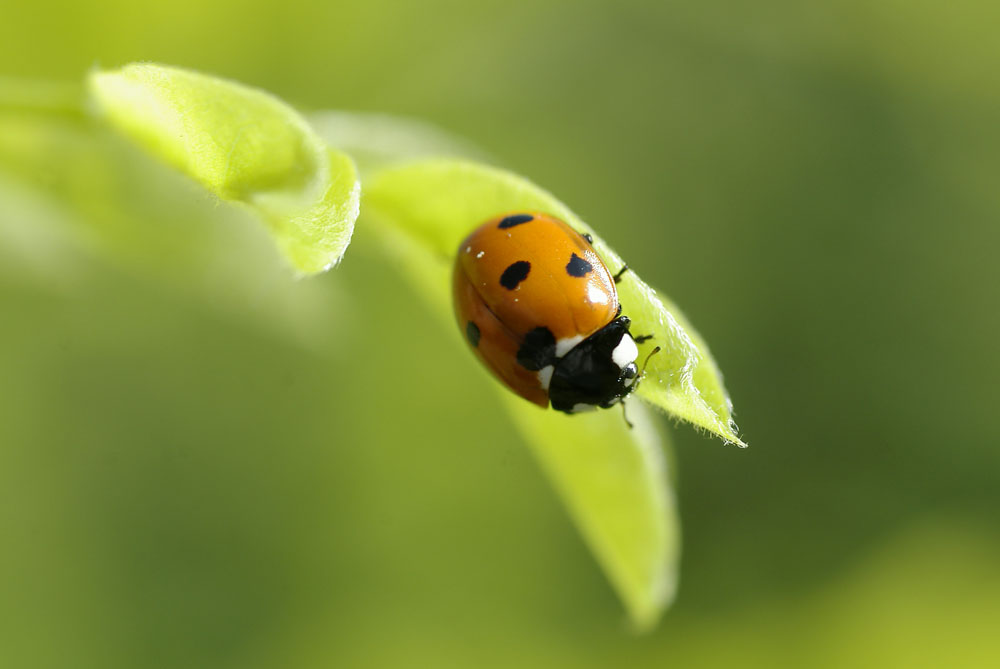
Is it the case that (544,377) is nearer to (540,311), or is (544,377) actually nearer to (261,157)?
(540,311)

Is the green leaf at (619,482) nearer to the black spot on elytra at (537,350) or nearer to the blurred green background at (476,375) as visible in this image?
the black spot on elytra at (537,350)

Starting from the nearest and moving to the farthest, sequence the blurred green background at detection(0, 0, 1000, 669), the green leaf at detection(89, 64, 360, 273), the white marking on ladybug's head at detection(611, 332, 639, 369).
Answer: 1. the green leaf at detection(89, 64, 360, 273)
2. the white marking on ladybug's head at detection(611, 332, 639, 369)
3. the blurred green background at detection(0, 0, 1000, 669)

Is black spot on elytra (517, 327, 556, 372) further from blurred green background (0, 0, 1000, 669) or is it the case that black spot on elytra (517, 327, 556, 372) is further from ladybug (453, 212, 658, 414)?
blurred green background (0, 0, 1000, 669)

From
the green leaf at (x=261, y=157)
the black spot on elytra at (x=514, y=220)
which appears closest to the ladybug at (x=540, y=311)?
the black spot on elytra at (x=514, y=220)

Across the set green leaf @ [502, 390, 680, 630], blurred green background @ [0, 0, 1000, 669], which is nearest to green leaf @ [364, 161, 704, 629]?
green leaf @ [502, 390, 680, 630]

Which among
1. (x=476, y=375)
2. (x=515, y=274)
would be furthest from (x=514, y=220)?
(x=476, y=375)

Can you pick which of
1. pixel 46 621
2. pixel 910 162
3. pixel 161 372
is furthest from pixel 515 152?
pixel 46 621
